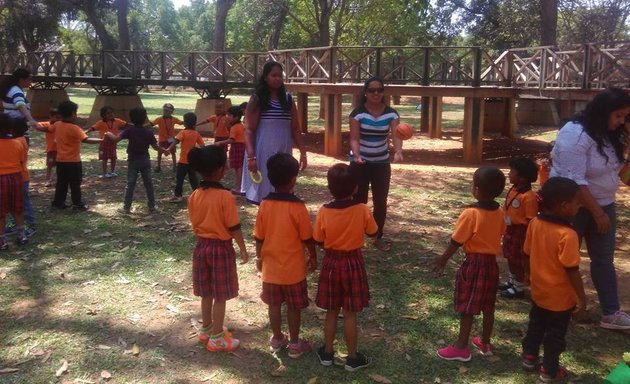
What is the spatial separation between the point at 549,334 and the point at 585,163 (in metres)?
1.23

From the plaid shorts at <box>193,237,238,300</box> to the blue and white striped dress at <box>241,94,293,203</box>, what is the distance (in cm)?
134

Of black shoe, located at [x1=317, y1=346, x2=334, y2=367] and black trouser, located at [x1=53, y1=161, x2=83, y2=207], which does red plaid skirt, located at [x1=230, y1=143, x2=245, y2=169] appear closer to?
black trouser, located at [x1=53, y1=161, x2=83, y2=207]

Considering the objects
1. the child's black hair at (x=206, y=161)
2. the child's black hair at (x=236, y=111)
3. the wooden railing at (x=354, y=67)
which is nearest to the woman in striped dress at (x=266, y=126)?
the child's black hair at (x=206, y=161)

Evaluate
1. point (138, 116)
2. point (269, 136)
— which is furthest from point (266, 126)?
point (138, 116)

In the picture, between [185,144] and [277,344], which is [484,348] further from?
[185,144]

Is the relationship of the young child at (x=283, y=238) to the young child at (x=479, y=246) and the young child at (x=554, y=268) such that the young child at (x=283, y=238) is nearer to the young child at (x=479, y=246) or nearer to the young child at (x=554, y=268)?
the young child at (x=479, y=246)

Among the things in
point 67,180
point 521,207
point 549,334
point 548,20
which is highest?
point 548,20

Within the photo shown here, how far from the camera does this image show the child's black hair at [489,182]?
3713 millimetres

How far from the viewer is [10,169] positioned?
5996mm

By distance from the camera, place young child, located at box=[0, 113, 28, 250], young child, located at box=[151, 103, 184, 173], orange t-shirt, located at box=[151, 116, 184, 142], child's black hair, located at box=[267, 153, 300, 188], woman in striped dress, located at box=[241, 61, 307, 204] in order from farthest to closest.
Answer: orange t-shirt, located at box=[151, 116, 184, 142] → young child, located at box=[151, 103, 184, 173] → young child, located at box=[0, 113, 28, 250] → woman in striped dress, located at box=[241, 61, 307, 204] → child's black hair, located at box=[267, 153, 300, 188]

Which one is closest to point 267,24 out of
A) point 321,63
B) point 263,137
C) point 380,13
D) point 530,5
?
point 380,13

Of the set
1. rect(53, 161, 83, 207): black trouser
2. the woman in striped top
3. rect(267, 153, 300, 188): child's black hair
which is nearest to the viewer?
rect(267, 153, 300, 188): child's black hair

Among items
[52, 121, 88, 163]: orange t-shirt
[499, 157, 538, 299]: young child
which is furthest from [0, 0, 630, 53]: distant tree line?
[499, 157, 538, 299]: young child

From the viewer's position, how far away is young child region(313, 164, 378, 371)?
3.63 m
